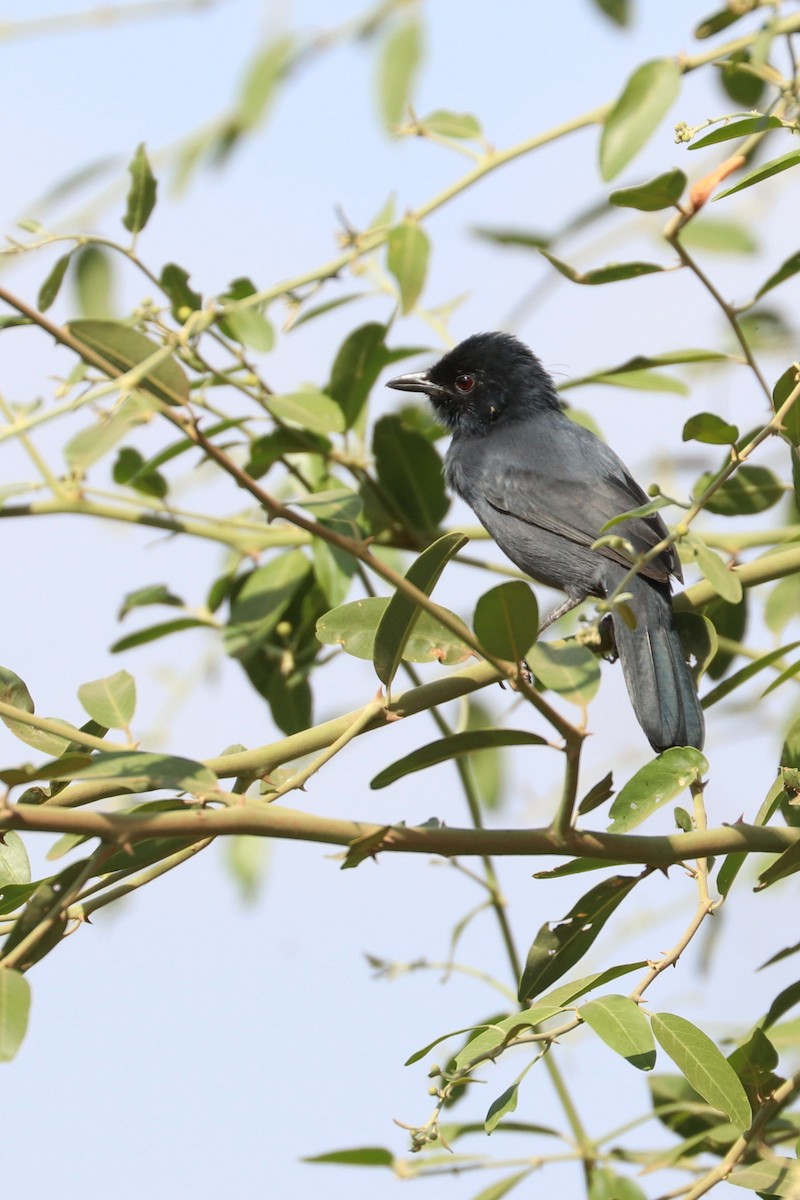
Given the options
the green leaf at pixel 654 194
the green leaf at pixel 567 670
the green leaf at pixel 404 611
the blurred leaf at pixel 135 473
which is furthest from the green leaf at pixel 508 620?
the blurred leaf at pixel 135 473

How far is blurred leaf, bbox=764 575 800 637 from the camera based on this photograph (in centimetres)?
365

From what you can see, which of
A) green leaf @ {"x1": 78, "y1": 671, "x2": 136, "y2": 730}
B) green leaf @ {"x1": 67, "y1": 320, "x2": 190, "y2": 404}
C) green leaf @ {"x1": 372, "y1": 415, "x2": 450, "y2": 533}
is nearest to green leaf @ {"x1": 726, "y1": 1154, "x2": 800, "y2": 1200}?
green leaf @ {"x1": 78, "y1": 671, "x2": 136, "y2": 730}

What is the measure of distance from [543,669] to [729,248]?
2.29m

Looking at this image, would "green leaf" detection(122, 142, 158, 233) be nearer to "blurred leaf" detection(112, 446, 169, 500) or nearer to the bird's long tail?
"blurred leaf" detection(112, 446, 169, 500)

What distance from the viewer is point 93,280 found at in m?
4.04

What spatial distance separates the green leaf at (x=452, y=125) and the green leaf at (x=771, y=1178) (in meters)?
2.37

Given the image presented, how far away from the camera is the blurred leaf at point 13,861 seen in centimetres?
248

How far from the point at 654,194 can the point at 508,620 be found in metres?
1.00

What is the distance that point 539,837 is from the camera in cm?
199

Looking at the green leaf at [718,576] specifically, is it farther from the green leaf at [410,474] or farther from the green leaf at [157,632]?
the green leaf at [157,632]

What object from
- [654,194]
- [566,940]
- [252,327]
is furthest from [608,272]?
[566,940]

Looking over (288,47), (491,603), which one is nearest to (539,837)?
(491,603)

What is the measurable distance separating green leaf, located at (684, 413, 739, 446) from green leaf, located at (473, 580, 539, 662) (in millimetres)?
775

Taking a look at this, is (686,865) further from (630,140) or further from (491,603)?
(630,140)
